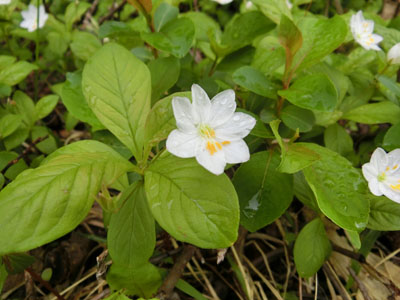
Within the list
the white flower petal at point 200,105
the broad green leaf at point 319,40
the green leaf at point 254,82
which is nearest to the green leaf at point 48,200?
the white flower petal at point 200,105

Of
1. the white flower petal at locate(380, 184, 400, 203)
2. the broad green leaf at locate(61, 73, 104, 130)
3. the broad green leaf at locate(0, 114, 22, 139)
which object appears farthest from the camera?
the broad green leaf at locate(0, 114, 22, 139)

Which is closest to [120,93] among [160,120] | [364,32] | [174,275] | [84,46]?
[160,120]

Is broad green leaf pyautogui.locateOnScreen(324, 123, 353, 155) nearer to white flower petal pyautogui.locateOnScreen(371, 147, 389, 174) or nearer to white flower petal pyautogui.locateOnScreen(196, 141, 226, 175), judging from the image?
white flower petal pyautogui.locateOnScreen(371, 147, 389, 174)

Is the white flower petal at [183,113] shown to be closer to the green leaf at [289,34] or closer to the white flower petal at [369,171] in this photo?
the green leaf at [289,34]

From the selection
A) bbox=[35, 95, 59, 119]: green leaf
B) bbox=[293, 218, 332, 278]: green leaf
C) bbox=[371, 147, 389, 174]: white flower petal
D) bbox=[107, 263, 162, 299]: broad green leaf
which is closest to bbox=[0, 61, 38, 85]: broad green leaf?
bbox=[35, 95, 59, 119]: green leaf

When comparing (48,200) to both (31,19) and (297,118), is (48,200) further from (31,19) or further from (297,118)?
(31,19)

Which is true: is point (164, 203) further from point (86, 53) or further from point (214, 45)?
point (86, 53)
